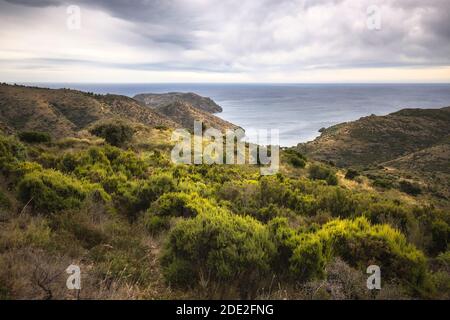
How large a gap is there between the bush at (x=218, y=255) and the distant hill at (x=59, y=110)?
1851 inches

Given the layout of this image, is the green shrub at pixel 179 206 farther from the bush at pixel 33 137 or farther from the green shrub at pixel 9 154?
the bush at pixel 33 137

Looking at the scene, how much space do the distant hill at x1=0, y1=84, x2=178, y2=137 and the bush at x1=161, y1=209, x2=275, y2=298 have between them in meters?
47.0

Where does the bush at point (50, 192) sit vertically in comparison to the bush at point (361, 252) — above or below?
above

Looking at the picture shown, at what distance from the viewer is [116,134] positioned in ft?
77.4

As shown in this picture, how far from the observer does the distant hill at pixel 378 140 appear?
65125 mm

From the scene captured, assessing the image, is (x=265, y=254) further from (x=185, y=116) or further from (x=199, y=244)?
(x=185, y=116)

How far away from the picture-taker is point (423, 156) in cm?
5691

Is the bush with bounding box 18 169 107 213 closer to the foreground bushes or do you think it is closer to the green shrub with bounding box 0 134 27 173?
the green shrub with bounding box 0 134 27 173

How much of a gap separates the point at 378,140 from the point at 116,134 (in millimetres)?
65081

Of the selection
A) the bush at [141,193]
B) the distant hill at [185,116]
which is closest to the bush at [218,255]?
the bush at [141,193]

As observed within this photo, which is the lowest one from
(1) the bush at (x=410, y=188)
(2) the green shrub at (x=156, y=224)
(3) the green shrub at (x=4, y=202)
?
(1) the bush at (x=410, y=188)

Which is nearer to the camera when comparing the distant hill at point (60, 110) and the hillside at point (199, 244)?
the hillside at point (199, 244)

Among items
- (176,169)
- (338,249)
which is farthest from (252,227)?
(176,169)
